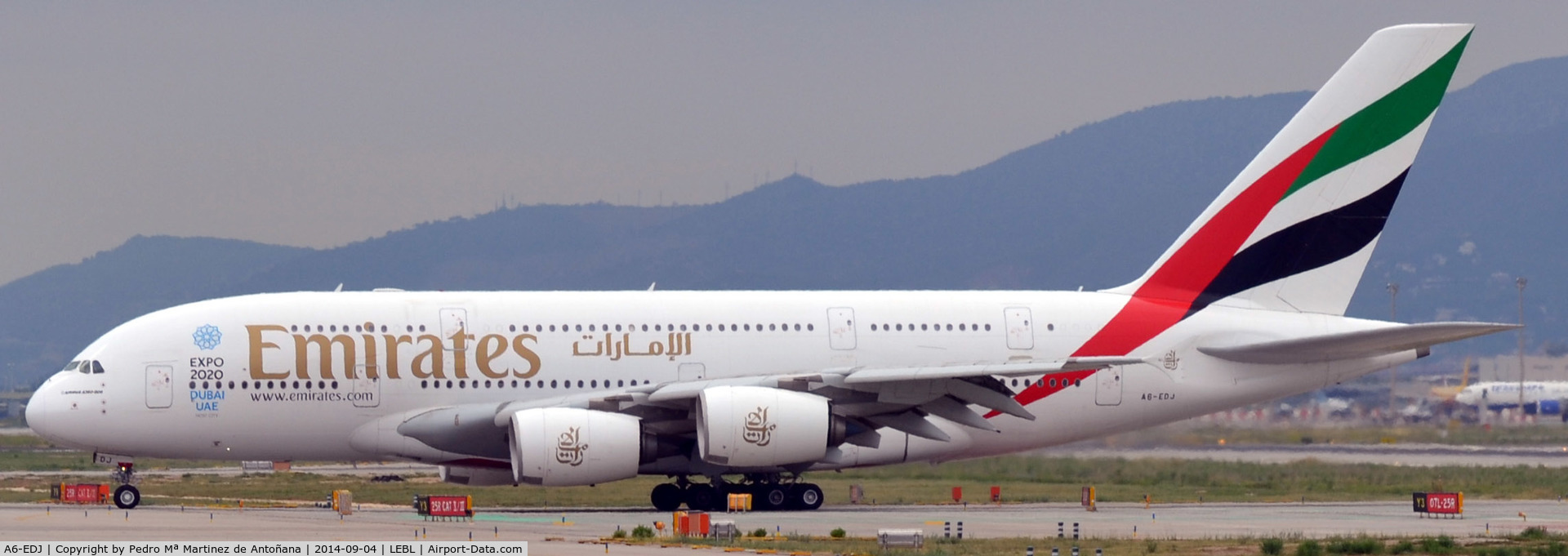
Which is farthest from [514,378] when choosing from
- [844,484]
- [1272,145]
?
[1272,145]

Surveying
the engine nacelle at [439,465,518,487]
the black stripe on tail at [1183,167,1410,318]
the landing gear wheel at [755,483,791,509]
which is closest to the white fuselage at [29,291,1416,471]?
the black stripe on tail at [1183,167,1410,318]

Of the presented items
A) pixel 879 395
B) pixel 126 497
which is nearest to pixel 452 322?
pixel 126 497

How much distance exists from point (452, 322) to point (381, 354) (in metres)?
1.23

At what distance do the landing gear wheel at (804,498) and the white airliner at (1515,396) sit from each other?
86.1ft

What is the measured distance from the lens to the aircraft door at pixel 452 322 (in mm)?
30859

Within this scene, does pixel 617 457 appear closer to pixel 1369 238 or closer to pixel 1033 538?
pixel 1033 538

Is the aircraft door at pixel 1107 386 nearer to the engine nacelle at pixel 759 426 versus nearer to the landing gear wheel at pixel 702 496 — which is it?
the engine nacelle at pixel 759 426

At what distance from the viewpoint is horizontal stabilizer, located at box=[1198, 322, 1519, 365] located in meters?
29.7

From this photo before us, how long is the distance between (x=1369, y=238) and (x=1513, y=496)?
5398 millimetres

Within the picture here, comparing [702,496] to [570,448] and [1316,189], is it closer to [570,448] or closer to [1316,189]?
[570,448]

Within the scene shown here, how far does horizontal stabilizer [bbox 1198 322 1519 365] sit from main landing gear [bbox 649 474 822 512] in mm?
7055

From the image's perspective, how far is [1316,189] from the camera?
32656mm

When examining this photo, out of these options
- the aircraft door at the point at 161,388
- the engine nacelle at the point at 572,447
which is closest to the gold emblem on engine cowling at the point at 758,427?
the engine nacelle at the point at 572,447

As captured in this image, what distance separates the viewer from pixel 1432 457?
43656mm
